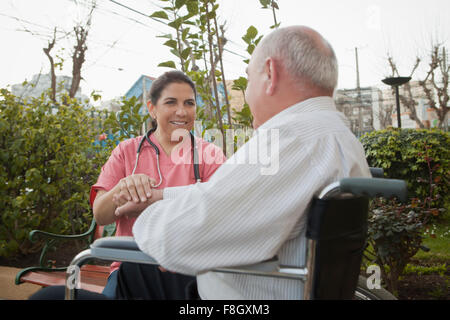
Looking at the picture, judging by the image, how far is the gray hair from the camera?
128cm

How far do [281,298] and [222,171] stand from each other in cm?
45

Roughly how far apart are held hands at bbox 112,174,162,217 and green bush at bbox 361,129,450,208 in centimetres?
550

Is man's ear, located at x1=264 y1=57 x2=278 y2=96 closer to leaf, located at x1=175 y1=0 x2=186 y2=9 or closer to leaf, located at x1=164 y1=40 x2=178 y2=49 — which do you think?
leaf, located at x1=175 y1=0 x2=186 y2=9

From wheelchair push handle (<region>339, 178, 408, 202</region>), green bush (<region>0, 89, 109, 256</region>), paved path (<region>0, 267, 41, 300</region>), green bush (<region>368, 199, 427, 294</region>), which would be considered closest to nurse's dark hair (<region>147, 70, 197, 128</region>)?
wheelchair push handle (<region>339, 178, 408, 202</region>)

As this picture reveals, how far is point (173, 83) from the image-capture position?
2.38 meters

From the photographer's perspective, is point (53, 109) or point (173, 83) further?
point (53, 109)

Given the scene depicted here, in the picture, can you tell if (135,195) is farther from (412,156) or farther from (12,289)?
(412,156)

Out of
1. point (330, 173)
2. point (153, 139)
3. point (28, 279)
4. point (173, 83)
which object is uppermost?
point (173, 83)

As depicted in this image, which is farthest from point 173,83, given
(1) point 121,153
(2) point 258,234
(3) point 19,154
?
(3) point 19,154

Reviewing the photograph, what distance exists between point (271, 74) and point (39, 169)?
337 centimetres

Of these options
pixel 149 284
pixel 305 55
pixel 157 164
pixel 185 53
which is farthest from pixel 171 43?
pixel 149 284

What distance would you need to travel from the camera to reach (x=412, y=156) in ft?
19.9

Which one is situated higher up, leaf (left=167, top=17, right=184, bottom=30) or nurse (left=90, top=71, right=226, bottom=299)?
leaf (left=167, top=17, right=184, bottom=30)
